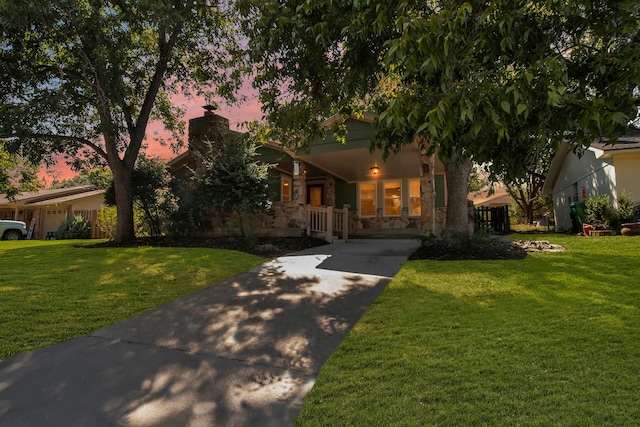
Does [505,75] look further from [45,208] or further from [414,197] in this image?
[45,208]

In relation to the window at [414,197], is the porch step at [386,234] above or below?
below

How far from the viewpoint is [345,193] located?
15.6 meters

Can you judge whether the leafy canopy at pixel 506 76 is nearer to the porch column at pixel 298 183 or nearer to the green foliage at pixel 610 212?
the porch column at pixel 298 183

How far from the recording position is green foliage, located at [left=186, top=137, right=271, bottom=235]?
33.7 feet

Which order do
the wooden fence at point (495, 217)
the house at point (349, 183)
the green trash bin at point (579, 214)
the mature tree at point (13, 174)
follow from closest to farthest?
the house at point (349, 183), the green trash bin at point (579, 214), the wooden fence at point (495, 217), the mature tree at point (13, 174)

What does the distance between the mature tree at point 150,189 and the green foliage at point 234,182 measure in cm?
152

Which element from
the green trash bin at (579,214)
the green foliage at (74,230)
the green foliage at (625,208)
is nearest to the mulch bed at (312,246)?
the green foliage at (625,208)

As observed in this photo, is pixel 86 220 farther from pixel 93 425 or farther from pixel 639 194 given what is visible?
pixel 639 194

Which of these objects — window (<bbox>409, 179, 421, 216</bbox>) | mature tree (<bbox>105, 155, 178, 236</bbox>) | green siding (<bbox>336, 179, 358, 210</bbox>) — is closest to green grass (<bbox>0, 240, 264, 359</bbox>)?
mature tree (<bbox>105, 155, 178, 236</bbox>)

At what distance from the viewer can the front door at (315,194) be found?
15648 mm

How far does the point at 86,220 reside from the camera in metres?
18.1

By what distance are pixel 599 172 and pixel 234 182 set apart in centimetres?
1310

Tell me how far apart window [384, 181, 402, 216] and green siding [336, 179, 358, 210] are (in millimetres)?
1364

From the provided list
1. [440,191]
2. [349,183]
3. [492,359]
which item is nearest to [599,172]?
[440,191]
